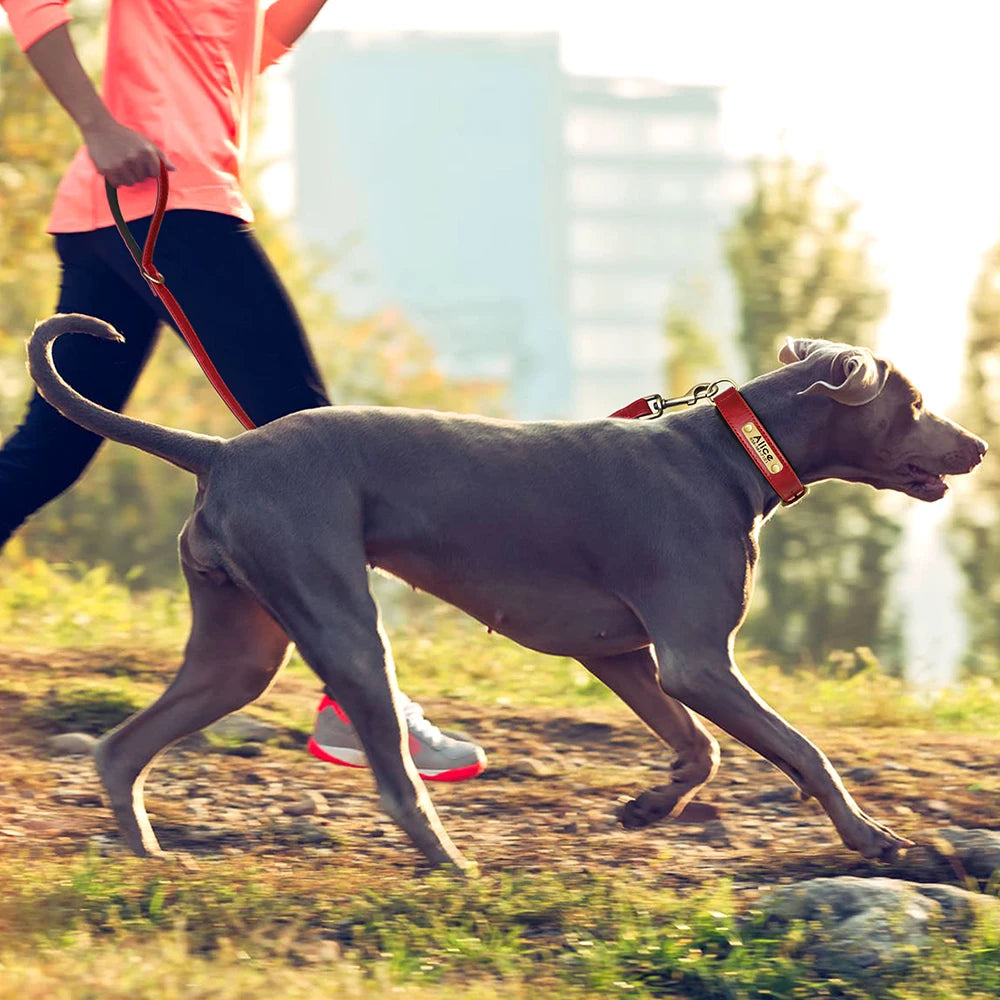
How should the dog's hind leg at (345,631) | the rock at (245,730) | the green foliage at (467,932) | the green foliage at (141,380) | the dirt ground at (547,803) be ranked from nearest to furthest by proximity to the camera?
the green foliage at (467,932) → the dog's hind leg at (345,631) → the dirt ground at (547,803) → the rock at (245,730) → the green foliage at (141,380)

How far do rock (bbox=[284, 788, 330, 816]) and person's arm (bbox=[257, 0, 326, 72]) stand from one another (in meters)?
2.14

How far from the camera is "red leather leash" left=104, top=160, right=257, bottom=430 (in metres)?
4.06

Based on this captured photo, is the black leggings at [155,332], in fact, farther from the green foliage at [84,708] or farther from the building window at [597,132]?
the building window at [597,132]

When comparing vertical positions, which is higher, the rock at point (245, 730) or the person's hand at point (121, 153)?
the person's hand at point (121, 153)

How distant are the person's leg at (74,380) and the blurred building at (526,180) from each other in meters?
108

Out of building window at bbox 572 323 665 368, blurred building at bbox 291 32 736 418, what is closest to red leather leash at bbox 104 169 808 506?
blurred building at bbox 291 32 736 418

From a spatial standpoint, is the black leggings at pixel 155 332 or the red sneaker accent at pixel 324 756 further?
the red sneaker accent at pixel 324 756

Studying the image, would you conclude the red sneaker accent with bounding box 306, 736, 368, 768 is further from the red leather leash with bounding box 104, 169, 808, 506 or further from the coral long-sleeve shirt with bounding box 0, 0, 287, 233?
the coral long-sleeve shirt with bounding box 0, 0, 287, 233

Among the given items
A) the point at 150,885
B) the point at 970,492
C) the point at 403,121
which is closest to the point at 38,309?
the point at 970,492

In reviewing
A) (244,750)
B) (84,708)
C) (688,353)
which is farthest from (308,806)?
(688,353)

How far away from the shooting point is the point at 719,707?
3.73 m

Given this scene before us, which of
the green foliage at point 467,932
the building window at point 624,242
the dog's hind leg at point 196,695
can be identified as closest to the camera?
the green foliage at point 467,932

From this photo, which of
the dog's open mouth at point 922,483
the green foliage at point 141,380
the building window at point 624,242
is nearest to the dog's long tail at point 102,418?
the dog's open mouth at point 922,483

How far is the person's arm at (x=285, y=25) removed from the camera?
4.93m
